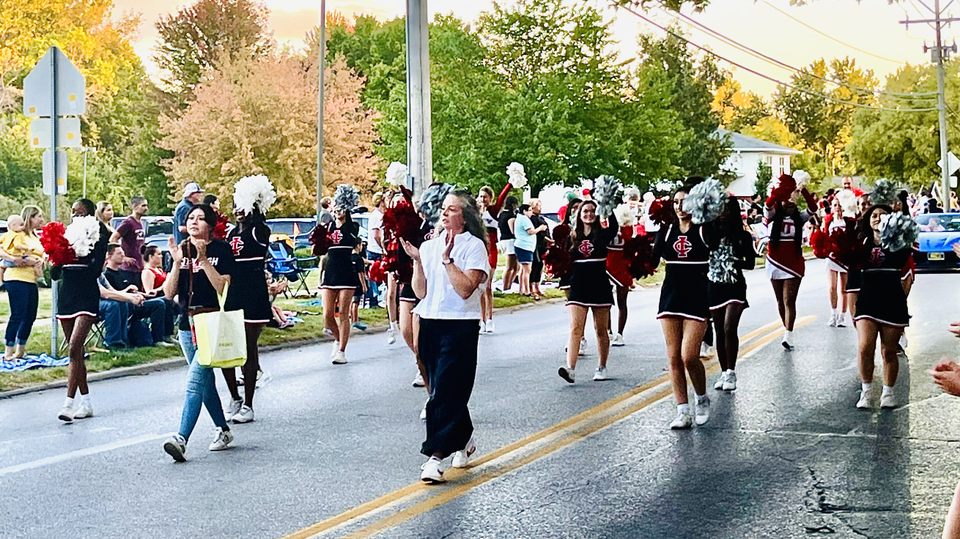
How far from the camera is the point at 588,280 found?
12539mm

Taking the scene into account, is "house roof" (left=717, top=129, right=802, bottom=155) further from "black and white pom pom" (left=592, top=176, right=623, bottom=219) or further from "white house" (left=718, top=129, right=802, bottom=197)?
"black and white pom pom" (left=592, top=176, right=623, bottom=219)

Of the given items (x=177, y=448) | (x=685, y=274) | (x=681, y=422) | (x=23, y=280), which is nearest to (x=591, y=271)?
(x=685, y=274)

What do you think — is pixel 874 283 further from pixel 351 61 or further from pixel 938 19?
pixel 351 61

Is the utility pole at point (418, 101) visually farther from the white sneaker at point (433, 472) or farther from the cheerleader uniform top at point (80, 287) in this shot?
the white sneaker at point (433, 472)

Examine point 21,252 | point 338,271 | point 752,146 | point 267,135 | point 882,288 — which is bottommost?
point 882,288

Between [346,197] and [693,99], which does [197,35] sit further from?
[346,197]

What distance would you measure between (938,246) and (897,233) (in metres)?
21.7

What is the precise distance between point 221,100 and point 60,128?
122ft

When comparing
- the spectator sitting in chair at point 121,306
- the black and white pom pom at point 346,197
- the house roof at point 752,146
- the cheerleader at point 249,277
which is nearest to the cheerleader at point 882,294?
the cheerleader at point 249,277

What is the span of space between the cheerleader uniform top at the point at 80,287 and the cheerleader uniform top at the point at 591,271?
14.5ft

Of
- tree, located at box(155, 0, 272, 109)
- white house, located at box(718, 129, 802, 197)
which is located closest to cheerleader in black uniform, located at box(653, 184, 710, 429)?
tree, located at box(155, 0, 272, 109)

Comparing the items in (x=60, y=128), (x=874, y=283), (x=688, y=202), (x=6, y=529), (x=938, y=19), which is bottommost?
(x=6, y=529)

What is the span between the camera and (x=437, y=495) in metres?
7.74

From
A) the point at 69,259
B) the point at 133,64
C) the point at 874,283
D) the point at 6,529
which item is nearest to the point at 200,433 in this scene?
the point at 69,259
